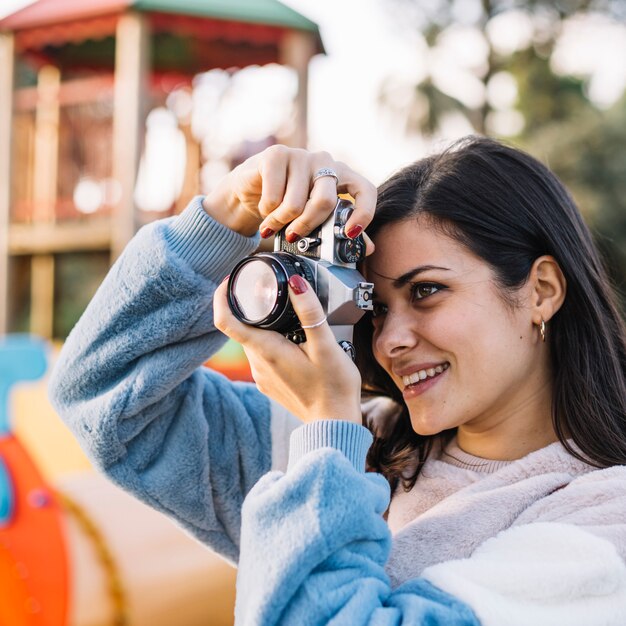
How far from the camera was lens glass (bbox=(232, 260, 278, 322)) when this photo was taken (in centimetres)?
118

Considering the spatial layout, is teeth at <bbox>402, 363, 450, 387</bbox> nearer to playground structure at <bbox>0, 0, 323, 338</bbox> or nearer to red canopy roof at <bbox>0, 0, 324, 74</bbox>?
playground structure at <bbox>0, 0, 323, 338</bbox>

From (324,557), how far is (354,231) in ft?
1.67

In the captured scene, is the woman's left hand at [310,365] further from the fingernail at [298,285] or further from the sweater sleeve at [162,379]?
the sweater sleeve at [162,379]

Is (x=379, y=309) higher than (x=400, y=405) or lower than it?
higher

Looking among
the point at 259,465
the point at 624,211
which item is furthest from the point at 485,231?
the point at 624,211

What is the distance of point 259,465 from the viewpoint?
1582 mm

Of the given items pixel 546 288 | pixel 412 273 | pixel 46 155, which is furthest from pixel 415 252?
pixel 46 155

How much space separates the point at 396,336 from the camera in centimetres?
134

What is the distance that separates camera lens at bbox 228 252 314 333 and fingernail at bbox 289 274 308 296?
1cm

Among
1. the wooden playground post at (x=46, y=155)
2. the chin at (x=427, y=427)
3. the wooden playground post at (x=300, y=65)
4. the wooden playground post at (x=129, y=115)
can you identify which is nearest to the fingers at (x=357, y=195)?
the chin at (x=427, y=427)

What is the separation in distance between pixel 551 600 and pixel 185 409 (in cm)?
78

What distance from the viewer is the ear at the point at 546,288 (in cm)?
139

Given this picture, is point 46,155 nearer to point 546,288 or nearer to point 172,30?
point 172,30

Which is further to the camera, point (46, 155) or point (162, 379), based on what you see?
point (46, 155)
